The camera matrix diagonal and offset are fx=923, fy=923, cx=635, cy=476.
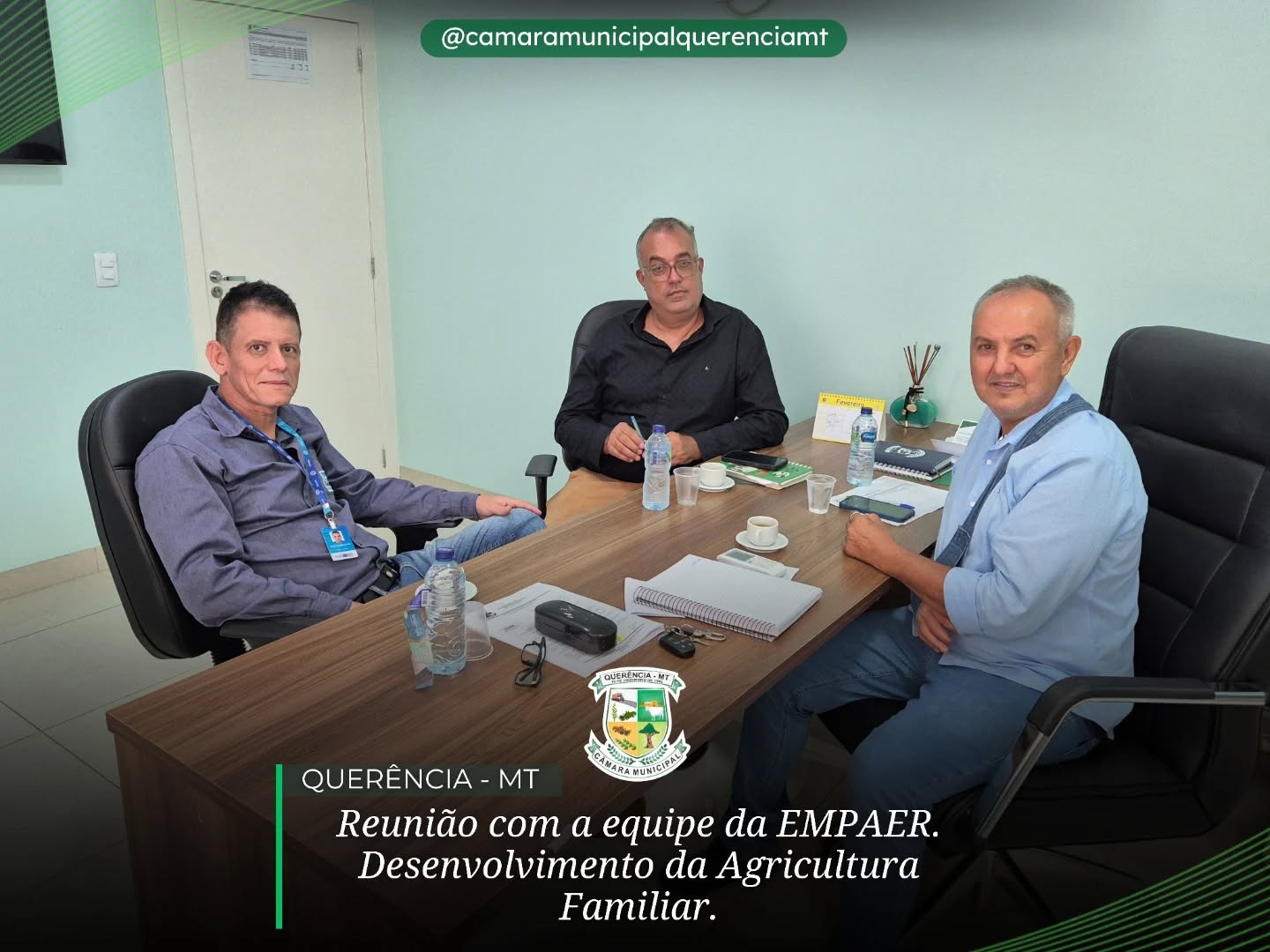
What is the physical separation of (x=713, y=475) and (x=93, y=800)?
173 cm

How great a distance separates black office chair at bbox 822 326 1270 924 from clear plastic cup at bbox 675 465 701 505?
664mm

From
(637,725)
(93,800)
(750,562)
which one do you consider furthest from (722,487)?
(93,800)

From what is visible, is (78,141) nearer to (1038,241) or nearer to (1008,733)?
(1038,241)

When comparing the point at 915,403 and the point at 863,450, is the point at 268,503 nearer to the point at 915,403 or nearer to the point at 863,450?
the point at 863,450

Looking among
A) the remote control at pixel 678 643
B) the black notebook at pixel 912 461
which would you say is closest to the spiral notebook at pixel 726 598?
the remote control at pixel 678 643

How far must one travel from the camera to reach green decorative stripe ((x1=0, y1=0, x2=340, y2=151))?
3.10 m

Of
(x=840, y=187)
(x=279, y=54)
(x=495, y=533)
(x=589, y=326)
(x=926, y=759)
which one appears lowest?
(x=926, y=759)

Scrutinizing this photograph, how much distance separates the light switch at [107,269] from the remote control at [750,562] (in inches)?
112

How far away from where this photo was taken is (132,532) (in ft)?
5.89

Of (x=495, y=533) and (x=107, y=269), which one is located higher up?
(x=107, y=269)

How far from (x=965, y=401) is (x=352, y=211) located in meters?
2.87

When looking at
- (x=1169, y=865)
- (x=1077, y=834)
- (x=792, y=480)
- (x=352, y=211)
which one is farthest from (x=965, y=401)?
(x=352, y=211)

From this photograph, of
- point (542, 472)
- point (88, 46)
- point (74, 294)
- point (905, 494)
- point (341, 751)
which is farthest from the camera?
point (74, 294)

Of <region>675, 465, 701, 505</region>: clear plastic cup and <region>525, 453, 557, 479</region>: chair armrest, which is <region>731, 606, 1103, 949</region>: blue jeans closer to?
<region>675, 465, 701, 505</region>: clear plastic cup
